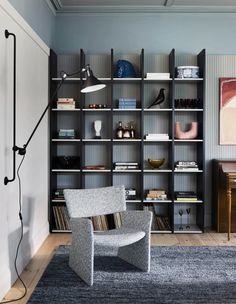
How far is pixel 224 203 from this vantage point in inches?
202

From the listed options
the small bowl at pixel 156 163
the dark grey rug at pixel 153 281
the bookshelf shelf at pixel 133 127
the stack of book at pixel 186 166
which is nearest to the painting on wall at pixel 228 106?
the bookshelf shelf at pixel 133 127

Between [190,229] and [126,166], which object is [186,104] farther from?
[190,229]

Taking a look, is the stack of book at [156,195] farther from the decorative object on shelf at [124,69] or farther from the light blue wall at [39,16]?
the light blue wall at [39,16]

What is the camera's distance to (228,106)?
543 cm

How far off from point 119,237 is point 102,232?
13.3 inches

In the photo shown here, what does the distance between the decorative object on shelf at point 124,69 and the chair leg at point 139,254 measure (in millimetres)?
2237

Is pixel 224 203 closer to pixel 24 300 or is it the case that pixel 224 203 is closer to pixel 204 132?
pixel 204 132

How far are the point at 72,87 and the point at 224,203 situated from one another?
7.84 feet

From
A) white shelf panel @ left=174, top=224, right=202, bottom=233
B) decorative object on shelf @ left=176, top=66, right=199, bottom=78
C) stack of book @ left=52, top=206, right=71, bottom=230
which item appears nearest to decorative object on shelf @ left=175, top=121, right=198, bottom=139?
decorative object on shelf @ left=176, top=66, right=199, bottom=78

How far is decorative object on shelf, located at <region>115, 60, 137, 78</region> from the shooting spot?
17.0 ft

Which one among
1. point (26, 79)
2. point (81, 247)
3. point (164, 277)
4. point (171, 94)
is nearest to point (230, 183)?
point (171, 94)

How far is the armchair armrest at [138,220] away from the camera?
3.66m

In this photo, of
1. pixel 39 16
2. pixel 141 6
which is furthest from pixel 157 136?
pixel 39 16

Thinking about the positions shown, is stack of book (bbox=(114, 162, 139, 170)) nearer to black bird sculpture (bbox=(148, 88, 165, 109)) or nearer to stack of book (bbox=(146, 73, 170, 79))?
black bird sculpture (bbox=(148, 88, 165, 109))
